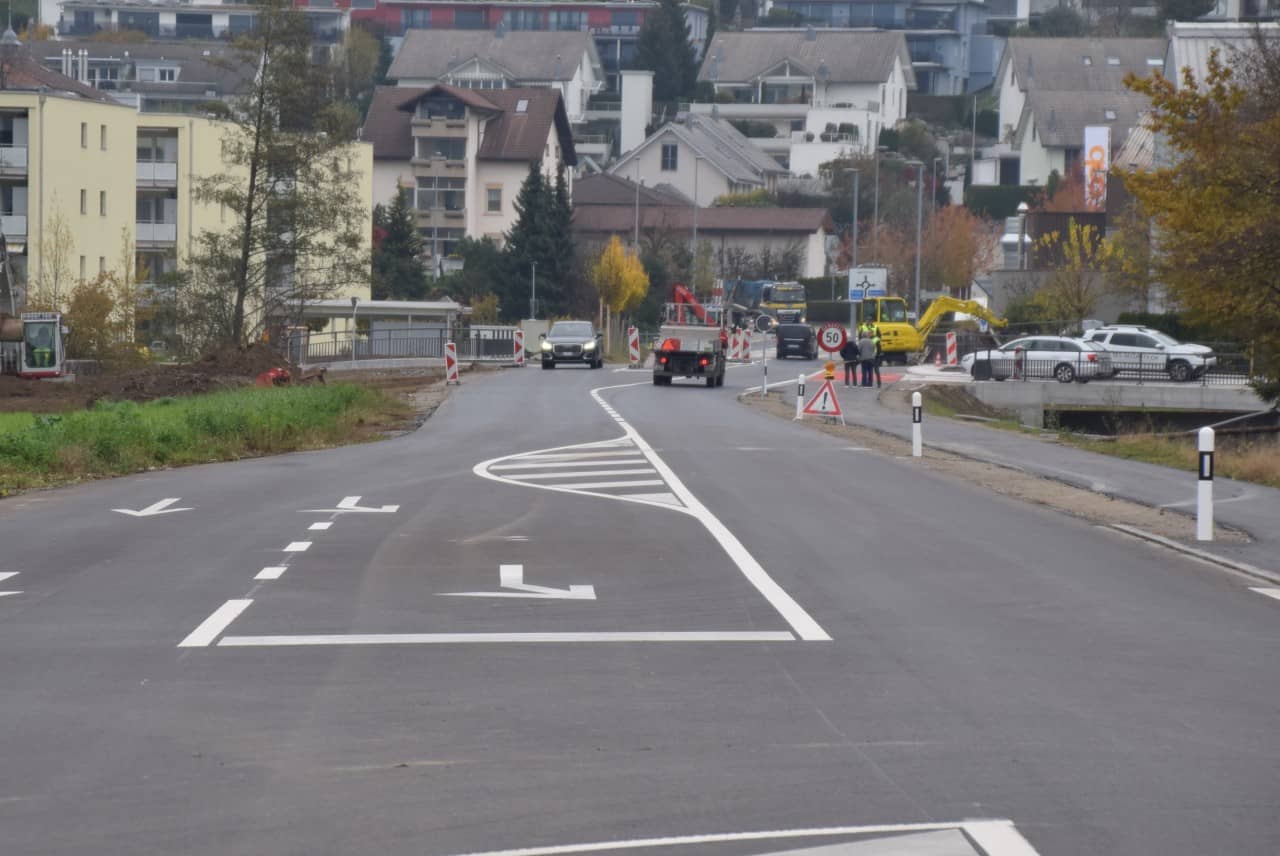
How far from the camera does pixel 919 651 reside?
33.8 ft

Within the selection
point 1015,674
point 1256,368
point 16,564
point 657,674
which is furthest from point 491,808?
point 1256,368

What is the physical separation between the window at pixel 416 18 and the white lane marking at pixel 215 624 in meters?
161

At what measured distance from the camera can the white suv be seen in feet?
179

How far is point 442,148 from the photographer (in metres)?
110

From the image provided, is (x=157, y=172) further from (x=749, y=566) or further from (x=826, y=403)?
(x=749, y=566)

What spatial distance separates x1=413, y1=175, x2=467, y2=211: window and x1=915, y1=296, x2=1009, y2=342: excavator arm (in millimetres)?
42681

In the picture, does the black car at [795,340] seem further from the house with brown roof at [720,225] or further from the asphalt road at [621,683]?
the asphalt road at [621,683]

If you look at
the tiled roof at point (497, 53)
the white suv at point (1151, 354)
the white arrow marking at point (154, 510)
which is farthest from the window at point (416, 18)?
the white arrow marking at point (154, 510)

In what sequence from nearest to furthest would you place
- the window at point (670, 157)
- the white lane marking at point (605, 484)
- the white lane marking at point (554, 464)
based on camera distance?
the white lane marking at point (605, 484) < the white lane marking at point (554, 464) < the window at point (670, 157)

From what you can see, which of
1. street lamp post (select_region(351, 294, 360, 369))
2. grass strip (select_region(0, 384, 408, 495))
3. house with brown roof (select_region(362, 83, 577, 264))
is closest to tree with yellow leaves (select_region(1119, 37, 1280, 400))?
grass strip (select_region(0, 384, 408, 495))

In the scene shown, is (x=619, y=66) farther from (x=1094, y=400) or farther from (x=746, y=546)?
(x=746, y=546)

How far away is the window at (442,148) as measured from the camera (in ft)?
362

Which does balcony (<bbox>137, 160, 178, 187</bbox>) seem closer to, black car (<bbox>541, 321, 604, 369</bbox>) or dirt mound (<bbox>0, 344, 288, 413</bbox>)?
black car (<bbox>541, 321, 604, 369</bbox>)

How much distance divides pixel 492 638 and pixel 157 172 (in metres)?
74.9
